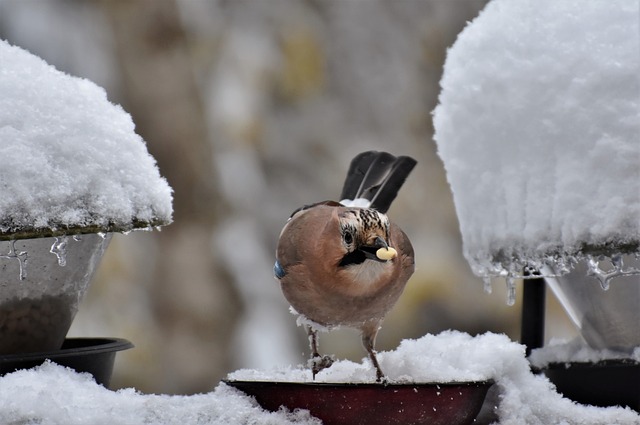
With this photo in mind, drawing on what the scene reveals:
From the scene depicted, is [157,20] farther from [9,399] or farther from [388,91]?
[9,399]

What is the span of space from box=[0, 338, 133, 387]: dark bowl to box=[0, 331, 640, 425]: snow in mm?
25

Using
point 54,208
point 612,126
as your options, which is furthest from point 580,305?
point 54,208

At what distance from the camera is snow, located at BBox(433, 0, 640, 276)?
1.34 metres

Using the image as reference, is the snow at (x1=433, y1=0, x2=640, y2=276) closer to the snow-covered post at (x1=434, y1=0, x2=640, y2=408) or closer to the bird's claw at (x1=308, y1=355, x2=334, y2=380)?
the snow-covered post at (x1=434, y1=0, x2=640, y2=408)

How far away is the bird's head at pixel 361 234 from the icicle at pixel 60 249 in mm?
451

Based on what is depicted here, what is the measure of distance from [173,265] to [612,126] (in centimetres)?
212

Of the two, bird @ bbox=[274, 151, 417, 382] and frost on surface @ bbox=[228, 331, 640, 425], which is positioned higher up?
bird @ bbox=[274, 151, 417, 382]

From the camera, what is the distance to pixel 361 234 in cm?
144

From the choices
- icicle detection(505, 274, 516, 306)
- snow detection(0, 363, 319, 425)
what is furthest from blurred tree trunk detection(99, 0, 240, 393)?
snow detection(0, 363, 319, 425)

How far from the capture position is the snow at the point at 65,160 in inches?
49.3

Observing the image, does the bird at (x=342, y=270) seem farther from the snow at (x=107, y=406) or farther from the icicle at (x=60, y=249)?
the icicle at (x=60, y=249)

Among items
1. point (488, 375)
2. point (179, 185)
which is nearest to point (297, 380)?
point (488, 375)

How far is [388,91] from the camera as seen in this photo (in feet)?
10.7

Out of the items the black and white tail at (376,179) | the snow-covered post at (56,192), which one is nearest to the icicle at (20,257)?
the snow-covered post at (56,192)
